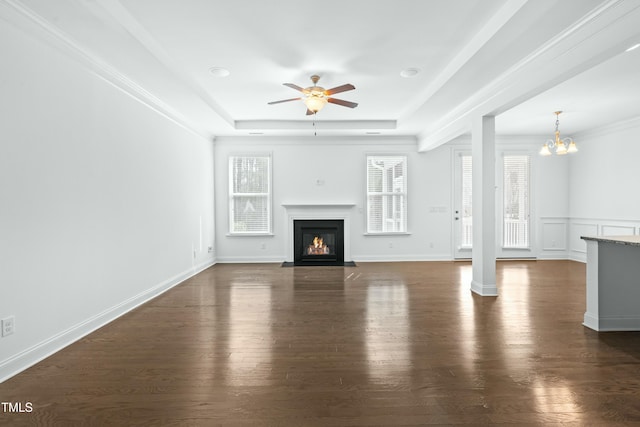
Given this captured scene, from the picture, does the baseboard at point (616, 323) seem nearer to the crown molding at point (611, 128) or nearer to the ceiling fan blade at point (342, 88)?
the ceiling fan blade at point (342, 88)

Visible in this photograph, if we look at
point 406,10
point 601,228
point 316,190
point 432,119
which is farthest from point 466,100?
point 601,228

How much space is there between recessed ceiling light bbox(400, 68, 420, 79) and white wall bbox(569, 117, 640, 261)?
180 inches

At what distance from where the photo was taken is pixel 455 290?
194 inches

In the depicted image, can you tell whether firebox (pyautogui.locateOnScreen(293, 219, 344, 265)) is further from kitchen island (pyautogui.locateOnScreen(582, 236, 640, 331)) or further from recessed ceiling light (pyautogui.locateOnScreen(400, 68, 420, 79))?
kitchen island (pyautogui.locateOnScreen(582, 236, 640, 331))

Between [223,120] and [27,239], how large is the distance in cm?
386

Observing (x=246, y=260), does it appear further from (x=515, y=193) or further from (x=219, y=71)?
(x=515, y=193)

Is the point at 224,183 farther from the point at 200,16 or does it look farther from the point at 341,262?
the point at 200,16

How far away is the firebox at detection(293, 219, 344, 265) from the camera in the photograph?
746cm

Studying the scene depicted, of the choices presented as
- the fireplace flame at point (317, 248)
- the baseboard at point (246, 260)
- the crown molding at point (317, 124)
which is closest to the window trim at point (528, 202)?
the crown molding at point (317, 124)

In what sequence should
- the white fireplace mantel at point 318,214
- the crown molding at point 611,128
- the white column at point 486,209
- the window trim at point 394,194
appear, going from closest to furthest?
1. the white column at point 486,209
2. the crown molding at point 611,128
3. the white fireplace mantel at point 318,214
4. the window trim at point 394,194

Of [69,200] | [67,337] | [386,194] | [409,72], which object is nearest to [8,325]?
Answer: [67,337]

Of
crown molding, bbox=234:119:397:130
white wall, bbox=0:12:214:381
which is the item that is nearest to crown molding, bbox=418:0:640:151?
crown molding, bbox=234:119:397:130

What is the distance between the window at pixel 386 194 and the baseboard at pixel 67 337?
14.5ft

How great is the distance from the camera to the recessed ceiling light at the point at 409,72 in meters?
4.16
